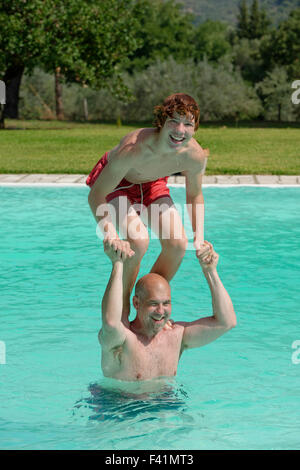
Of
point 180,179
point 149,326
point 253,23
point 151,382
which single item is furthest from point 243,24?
point 149,326

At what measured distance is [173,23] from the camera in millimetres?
66312

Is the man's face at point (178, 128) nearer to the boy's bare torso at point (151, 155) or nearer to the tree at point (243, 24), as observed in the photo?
the boy's bare torso at point (151, 155)

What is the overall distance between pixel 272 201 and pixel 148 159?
7.56 metres

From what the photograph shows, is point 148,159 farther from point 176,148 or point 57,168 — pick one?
point 57,168

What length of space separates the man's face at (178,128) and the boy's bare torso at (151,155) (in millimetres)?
88

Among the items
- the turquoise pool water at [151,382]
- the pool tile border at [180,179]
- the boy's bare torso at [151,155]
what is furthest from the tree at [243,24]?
the boy's bare torso at [151,155]

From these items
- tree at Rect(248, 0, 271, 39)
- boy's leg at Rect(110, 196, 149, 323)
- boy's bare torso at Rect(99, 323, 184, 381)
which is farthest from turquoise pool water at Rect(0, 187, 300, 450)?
tree at Rect(248, 0, 271, 39)

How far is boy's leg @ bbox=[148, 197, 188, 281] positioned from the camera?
4.89 metres

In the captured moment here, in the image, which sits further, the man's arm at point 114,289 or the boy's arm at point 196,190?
the boy's arm at point 196,190

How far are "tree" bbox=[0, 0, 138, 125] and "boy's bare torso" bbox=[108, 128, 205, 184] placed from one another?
22.5 metres

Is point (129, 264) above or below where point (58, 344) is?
above

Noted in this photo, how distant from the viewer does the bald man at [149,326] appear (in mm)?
3998

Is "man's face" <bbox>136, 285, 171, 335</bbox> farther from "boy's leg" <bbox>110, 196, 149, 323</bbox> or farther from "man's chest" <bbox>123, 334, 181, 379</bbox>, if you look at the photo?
"boy's leg" <bbox>110, 196, 149, 323</bbox>

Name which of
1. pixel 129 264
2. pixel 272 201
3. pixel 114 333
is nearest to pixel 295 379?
pixel 129 264
